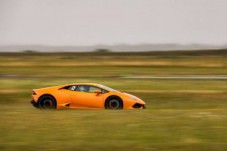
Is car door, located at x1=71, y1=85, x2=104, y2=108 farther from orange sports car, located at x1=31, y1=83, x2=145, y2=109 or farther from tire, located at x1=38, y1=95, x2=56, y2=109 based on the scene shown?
tire, located at x1=38, y1=95, x2=56, y2=109

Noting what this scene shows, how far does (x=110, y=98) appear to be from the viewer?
17.2 meters

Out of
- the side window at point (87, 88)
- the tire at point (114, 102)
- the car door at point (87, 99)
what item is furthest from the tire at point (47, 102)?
the tire at point (114, 102)

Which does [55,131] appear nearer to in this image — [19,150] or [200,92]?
[19,150]

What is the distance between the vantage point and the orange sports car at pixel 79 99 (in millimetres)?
17078

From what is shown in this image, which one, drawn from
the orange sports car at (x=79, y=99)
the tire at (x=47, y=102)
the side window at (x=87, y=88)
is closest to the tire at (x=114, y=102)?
the orange sports car at (x=79, y=99)

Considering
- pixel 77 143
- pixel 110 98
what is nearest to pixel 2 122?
pixel 77 143

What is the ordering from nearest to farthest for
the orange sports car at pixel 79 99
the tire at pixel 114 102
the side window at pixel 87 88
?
1. the orange sports car at pixel 79 99
2. the tire at pixel 114 102
3. the side window at pixel 87 88

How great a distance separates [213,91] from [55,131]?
61.8 ft

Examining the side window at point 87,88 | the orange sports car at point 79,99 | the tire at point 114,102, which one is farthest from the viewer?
the side window at point 87,88

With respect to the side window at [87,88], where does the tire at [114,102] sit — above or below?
below

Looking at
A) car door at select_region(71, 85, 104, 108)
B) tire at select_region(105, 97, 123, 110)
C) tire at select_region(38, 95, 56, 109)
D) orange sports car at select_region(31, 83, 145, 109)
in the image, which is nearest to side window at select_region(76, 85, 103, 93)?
orange sports car at select_region(31, 83, 145, 109)

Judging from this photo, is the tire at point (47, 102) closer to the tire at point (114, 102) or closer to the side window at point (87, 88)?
the side window at point (87, 88)

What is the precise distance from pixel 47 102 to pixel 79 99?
4.69 feet

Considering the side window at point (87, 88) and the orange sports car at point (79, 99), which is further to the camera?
the side window at point (87, 88)
